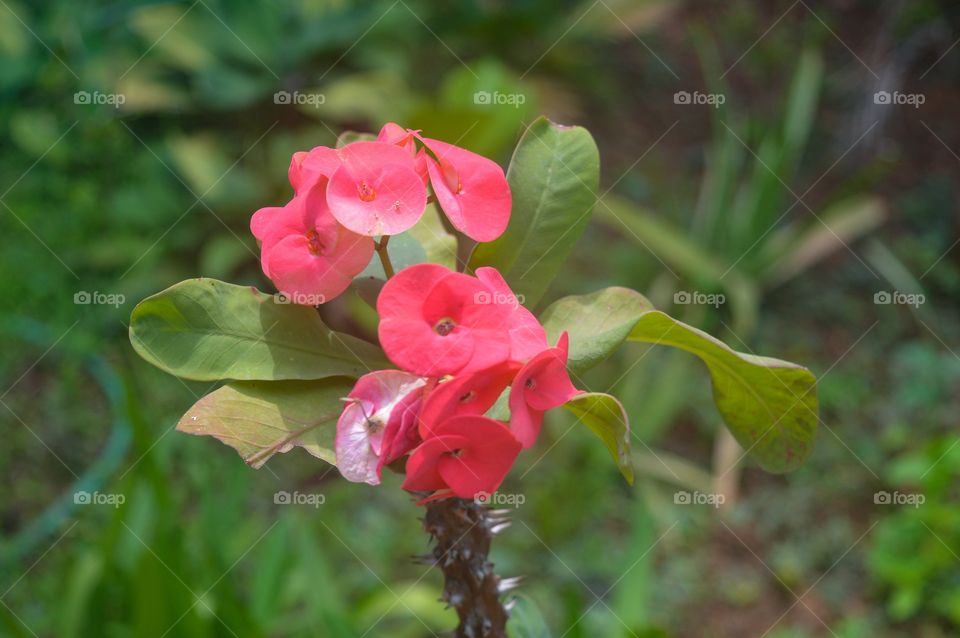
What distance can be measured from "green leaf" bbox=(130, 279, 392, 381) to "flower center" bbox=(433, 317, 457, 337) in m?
0.14

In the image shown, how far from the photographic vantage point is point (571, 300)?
36.1 inches

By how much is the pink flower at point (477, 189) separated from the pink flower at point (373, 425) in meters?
0.16

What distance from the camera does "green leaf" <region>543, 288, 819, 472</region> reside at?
0.81m

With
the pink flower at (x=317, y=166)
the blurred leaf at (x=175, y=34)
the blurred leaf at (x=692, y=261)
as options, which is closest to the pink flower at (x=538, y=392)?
the pink flower at (x=317, y=166)

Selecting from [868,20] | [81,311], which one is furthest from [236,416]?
[868,20]

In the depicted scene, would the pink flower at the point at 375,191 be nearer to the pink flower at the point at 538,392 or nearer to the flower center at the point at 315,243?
the flower center at the point at 315,243

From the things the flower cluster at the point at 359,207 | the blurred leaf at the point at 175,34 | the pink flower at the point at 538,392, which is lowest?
the pink flower at the point at 538,392

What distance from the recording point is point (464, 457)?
740 millimetres

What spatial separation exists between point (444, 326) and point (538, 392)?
0.09 meters

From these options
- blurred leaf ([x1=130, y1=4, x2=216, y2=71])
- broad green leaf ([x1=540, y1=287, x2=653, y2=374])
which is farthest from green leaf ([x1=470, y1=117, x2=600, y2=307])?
blurred leaf ([x1=130, y1=4, x2=216, y2=71])

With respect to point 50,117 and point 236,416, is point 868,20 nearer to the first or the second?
point 50,117

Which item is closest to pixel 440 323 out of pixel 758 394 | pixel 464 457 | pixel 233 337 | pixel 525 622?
pixel 464 457

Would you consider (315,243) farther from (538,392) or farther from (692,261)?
(692,261)

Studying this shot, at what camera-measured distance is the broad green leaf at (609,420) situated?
2.35ft
